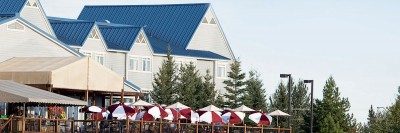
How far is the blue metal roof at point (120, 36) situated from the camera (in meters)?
90.1

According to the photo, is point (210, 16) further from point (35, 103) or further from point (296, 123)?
point (35, 103)

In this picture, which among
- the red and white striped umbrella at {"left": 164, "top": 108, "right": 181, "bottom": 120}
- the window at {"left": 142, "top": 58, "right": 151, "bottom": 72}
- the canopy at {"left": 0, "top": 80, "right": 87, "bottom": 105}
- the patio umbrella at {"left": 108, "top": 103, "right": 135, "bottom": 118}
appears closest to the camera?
the canopy at {"left": 0, "top": 80, "right": 87, "bottom": 105}

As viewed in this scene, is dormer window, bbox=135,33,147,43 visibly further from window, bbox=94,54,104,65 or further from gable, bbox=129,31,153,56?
window, bbox=94,54,104,65

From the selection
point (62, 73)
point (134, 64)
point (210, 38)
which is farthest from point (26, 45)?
point (210, 38)

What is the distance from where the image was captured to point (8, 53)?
7306 cm

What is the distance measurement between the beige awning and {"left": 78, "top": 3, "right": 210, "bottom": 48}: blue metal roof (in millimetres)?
26501

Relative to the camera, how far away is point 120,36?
299 feet

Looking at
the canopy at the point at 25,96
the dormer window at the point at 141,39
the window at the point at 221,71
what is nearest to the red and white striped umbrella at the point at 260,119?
the canopy at the point at 25,96

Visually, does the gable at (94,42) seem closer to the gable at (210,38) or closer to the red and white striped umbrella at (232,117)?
the gable at (210,38)

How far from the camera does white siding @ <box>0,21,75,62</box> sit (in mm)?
72812

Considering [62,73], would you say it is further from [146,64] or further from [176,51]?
[176,51]

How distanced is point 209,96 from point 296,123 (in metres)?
9.69

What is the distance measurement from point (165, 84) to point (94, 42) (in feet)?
20.7

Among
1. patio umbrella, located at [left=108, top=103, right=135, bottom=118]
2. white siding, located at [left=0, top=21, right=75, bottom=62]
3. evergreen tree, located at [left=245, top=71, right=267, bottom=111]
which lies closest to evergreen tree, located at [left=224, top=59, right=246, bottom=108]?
evergreen tree, located at [left=245, top=71, right=267, bottom=111]
